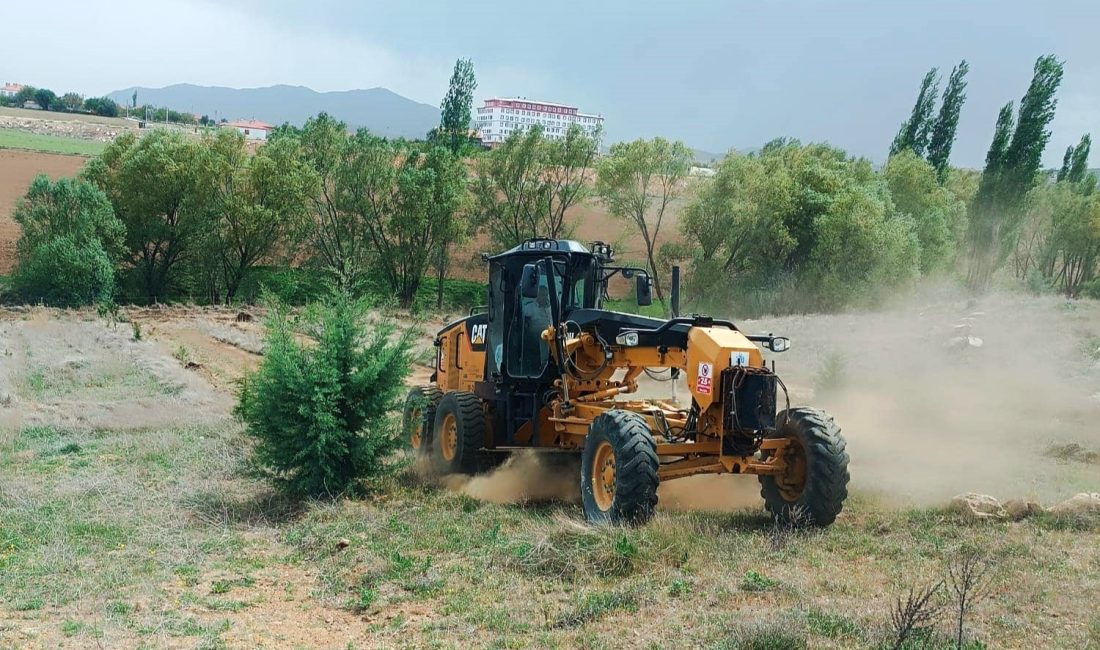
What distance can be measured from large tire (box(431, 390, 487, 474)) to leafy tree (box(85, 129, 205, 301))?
36075 millimetres

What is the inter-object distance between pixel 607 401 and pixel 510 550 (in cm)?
302

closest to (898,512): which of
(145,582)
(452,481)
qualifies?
(452,481)

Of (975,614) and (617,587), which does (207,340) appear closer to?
(617,587)

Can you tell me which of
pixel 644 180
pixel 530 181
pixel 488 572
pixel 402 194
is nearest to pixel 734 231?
pixel 644 180

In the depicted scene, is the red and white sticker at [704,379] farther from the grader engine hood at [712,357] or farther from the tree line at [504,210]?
the tree line at [504,210]

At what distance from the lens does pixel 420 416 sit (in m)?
14.5

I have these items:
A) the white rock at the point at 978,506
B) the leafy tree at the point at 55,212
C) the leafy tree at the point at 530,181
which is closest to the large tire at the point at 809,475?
the white rock at the point at 978,506

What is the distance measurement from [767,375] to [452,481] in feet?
16.4

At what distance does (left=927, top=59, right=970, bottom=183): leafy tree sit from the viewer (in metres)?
64.0

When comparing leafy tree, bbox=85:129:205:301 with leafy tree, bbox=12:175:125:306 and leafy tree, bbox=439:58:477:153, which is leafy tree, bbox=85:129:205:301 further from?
leafy tree, bbox=439:58:477:153

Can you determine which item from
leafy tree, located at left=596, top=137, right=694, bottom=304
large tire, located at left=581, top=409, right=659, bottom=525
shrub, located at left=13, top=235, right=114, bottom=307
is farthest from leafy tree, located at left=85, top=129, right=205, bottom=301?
large tire, located at left=581, top=409, right=659, bottom=525

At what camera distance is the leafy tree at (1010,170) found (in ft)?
165

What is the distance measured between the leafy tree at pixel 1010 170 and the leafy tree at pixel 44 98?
150329 millimetres

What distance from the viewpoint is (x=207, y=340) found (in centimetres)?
3219
